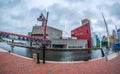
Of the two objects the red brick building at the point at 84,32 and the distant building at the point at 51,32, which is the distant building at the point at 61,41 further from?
the red brick building at the point at 84,32

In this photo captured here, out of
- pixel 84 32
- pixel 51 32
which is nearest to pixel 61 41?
pixel 51 32

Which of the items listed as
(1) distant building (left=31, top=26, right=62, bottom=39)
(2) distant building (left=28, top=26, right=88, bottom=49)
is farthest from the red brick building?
(1) distant building (left=31, top=26, right=62, bottom=39)

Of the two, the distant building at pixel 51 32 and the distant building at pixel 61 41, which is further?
the distant building at pixel 61 41

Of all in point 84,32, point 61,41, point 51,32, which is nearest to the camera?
point 61,41

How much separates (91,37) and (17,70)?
53927 mm

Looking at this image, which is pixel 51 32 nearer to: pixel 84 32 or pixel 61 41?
pixel 61 41

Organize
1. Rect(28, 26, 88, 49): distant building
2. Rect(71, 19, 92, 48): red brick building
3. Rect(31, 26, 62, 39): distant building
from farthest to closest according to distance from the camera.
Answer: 1. Rect(71, 19, 92, 48): red brick building
2. Rect(28, 26, 88, 49): distant building
3. Rect(31, 26, 62, 39): distant building

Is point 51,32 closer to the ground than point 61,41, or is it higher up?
higher up

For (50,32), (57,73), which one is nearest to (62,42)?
(50,32)

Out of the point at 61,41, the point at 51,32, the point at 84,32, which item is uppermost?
the point at 84,32

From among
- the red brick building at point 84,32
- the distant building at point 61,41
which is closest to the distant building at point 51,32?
the distant building at point 61,41

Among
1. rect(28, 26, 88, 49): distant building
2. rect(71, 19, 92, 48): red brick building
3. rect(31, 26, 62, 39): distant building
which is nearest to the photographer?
rect(31, 26, 62, 39): distant building

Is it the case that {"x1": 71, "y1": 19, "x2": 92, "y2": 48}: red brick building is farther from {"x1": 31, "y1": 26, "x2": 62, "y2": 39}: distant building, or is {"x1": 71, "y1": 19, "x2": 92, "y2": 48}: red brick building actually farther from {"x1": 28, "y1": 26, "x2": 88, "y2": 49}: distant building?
{"x1": 31, "y1": 26, "x2": 62, "y2": 39}: distant building

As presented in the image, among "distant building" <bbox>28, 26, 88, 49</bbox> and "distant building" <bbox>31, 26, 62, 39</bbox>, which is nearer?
"distant building" <bbox>31, 26, 62, 39</bbox>
